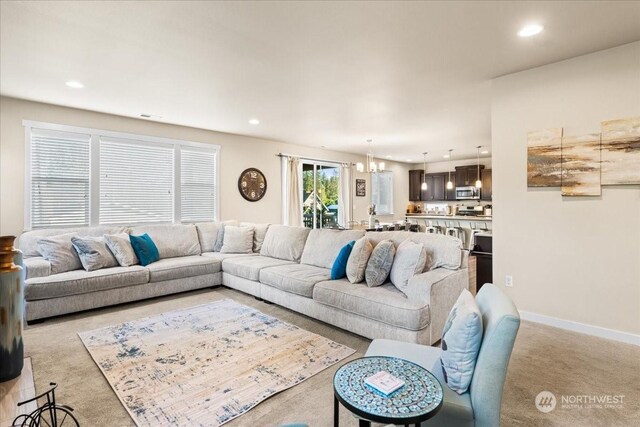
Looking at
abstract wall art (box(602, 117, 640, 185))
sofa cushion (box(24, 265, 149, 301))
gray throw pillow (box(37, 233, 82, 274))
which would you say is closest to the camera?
abstract wall art (box(602, 117, 640, 185))

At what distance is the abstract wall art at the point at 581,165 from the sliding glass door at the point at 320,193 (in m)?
5.42

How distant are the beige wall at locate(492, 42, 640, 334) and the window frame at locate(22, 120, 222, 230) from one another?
476cm

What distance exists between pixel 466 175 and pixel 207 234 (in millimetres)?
7591

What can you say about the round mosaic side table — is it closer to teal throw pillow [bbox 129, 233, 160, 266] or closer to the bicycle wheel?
the bicycle wheel

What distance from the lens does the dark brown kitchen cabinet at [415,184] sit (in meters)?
11.0

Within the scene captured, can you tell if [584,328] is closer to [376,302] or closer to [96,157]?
[376,302]

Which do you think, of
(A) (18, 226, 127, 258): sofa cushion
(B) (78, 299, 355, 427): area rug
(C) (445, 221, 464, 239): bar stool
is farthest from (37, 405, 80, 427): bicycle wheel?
(C) (445, 221, 464, 239): bar stool

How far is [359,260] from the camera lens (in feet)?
10.9

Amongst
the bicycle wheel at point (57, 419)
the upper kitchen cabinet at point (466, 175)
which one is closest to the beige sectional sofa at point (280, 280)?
the bicycle wheel at point (57, 419)

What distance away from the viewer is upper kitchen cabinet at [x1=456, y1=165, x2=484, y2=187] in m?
9.45

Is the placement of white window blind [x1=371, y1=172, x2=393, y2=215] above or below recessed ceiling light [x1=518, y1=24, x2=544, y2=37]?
below

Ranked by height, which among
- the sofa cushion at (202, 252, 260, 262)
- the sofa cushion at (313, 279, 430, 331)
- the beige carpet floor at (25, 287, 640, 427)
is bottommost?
the beige carpet floor at (25, 287, 640, 427)

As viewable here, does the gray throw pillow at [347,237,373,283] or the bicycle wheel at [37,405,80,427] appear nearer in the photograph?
the bicycle wheel at [37,405,80,427]

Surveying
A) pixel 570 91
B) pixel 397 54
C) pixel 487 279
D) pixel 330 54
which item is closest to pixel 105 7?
pixel 330 54
